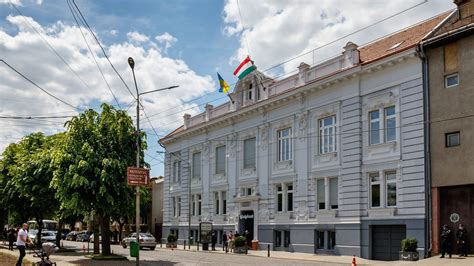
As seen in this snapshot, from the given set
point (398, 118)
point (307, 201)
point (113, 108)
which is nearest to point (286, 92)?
point (307, 201)

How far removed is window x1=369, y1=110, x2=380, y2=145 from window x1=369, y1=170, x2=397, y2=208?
1919 mm

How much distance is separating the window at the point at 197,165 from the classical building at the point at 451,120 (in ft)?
88.8

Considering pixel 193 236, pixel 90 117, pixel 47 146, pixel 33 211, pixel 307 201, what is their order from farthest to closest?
pixel 193 236, pixel 33 211, pixel 47 146, pixel 307 201, pixel 90 117

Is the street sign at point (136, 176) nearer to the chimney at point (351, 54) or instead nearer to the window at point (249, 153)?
the chimney at point (351, 54)

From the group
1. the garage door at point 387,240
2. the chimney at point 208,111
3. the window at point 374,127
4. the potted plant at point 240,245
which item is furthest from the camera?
the chimney at point 208,111

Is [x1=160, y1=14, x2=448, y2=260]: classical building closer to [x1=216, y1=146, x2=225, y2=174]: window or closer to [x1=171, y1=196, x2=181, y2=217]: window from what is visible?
[x1=216, y1=146, x2=225, y2=174]: window

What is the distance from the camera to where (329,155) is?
36969 mm

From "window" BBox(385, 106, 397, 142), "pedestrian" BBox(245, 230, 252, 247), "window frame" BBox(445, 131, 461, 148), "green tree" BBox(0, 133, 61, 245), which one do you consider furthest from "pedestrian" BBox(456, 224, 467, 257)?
"green tree" BBox(0, 133, 61, 245)

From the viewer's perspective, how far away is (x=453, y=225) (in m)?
28.8

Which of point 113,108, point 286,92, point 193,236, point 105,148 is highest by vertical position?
point 286,92

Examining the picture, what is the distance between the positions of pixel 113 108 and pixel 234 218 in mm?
18646

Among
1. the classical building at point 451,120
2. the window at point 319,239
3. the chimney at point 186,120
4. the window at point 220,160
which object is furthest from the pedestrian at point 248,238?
the classical building at point 451,120

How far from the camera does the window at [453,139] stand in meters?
28.7

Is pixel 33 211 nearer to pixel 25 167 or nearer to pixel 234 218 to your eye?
pixel 25 167
